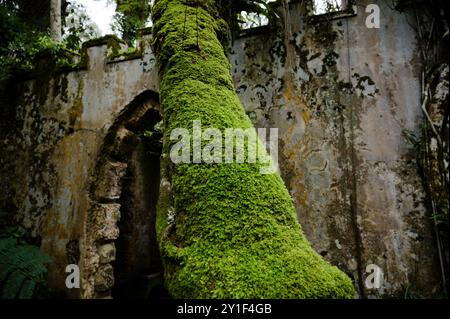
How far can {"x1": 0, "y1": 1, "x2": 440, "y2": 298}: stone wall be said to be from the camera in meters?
3.13

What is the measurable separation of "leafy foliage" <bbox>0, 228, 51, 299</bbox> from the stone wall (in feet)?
2.03

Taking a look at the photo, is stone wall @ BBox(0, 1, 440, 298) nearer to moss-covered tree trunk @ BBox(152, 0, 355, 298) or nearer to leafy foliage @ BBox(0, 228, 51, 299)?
leafy foliage @ BBox(0, 228, 51, 299)

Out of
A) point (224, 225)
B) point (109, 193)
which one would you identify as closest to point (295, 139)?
point (224, 225)

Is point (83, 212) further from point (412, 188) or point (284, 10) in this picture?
point (412, 188)

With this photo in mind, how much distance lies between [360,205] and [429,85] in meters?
1.37

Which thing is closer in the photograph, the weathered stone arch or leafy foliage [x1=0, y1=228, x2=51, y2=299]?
leafy foliage [x1=0, y1=228, x2=51, y2=299]

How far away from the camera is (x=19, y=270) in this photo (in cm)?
342

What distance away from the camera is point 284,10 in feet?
12.2

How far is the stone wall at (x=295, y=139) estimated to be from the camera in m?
3.13

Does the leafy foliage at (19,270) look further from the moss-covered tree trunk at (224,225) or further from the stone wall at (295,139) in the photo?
the moss-covered tree trunk at (224,225)

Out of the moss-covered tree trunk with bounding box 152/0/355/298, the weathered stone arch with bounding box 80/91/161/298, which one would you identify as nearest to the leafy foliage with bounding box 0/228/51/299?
the weathered stone arch with bounding box 80/91/161/298

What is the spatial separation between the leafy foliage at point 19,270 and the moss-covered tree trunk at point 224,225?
2.58 m
